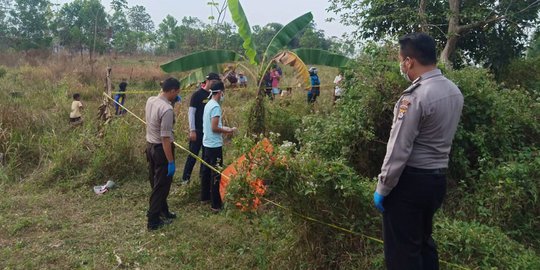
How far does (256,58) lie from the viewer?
702 centimetres

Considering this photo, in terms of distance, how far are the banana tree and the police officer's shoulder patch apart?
3.99m

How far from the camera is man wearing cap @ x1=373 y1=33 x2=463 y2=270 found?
237 centimetres

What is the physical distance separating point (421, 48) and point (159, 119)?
2944 mm

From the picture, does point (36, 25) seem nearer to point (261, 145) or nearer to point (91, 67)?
point (91, 67)

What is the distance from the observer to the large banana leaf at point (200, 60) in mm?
6789

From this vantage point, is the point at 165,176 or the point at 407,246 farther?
the point at 165,176

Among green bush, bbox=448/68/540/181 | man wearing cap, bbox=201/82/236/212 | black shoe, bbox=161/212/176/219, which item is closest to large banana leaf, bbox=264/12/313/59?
man wearing cap, bbox=201/82/236/212

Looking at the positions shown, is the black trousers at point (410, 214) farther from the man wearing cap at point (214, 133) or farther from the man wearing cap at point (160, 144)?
the man wearing cap at point (214, 133)

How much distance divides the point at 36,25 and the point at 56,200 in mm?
26002

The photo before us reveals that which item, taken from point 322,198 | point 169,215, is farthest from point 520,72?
point 169,215

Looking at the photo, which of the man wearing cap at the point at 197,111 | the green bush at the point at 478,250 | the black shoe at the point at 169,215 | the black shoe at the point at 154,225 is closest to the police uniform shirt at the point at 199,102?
the man wearing cap at the point at 197,111

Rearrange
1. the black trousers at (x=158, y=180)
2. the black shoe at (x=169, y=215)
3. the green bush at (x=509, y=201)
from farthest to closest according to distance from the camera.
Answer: the black shoe at (x=169, y=215) < the black trousers at (x=158, y=180) < the green bush at (x=509, y=201)

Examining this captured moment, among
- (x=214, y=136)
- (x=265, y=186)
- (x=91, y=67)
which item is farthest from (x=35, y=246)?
(x=91, y=67)

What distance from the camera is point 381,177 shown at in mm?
2477
